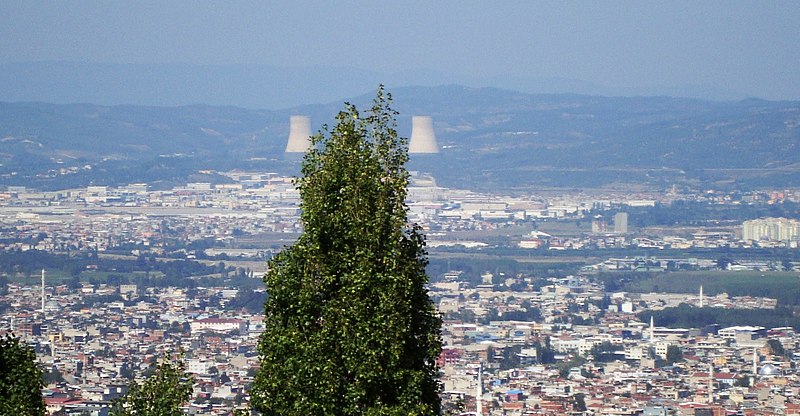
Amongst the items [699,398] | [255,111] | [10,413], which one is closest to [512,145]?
[255,111]

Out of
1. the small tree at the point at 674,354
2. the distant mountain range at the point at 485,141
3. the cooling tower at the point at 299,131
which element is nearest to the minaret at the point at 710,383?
the small tree at the point at 674,354

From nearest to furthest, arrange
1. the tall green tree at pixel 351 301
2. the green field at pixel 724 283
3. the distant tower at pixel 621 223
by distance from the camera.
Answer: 1. the tall green tree at pixel 351 301
2. the green field at pixel 724 283
3. the distant tower at pixel 621 223

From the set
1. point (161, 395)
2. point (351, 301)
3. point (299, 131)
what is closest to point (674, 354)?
point (161, 395)

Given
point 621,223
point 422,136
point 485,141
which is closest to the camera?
point 621,223

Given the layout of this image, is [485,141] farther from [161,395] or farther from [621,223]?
[161,395]

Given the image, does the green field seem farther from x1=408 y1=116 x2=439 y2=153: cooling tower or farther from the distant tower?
x1=408 y1=116 x2=439 y2=153: cooling tower

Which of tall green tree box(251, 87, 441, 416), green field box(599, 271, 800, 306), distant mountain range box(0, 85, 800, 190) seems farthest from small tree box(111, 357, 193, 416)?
distant mountain range box(0, 85, 800, 190)

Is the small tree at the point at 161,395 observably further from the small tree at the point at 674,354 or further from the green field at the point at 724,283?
the green field at the point at 724,283
